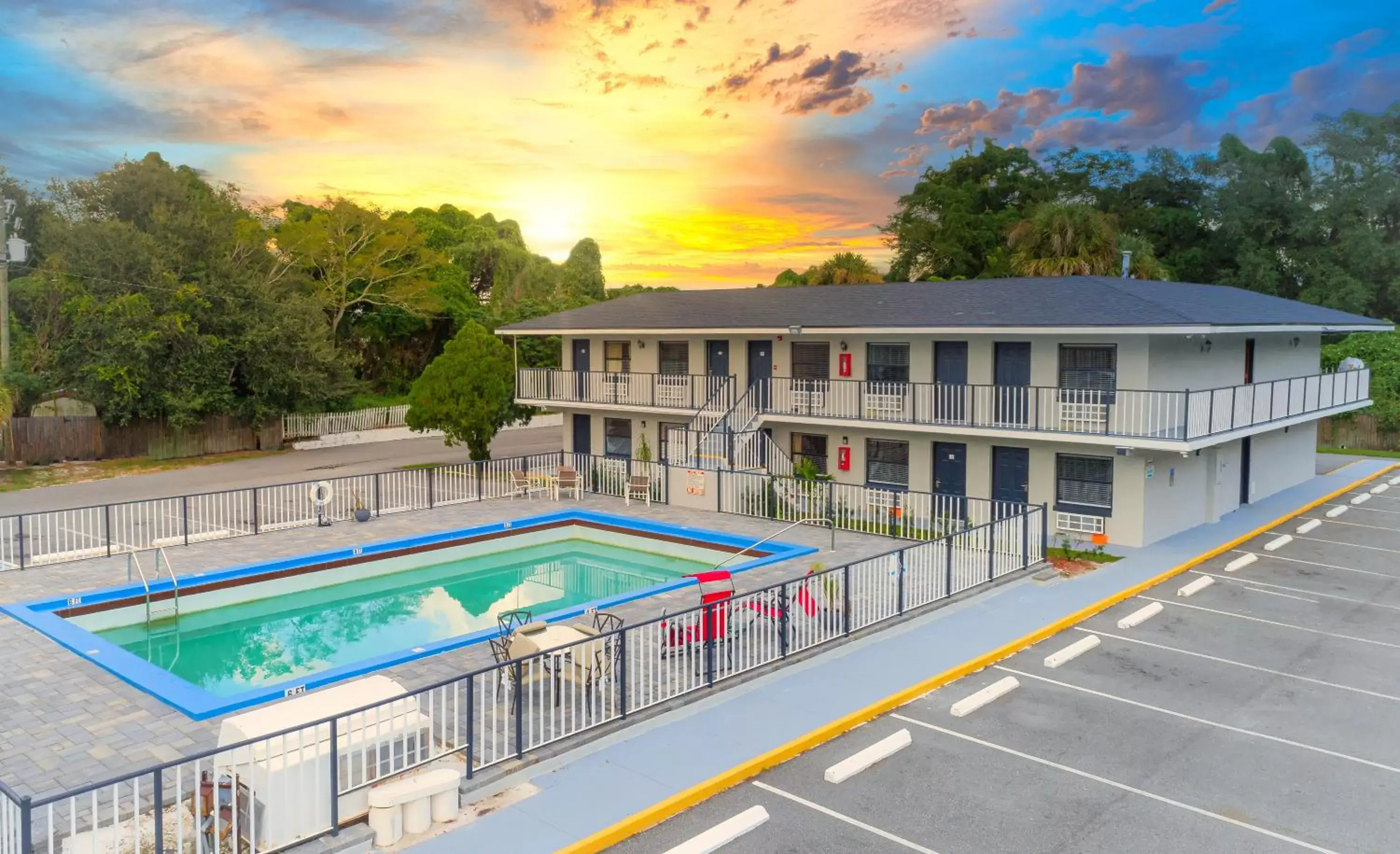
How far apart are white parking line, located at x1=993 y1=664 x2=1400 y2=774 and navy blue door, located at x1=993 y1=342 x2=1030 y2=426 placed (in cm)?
992

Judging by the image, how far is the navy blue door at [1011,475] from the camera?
22.9 metres

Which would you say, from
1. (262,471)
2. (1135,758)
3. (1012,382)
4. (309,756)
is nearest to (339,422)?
(262,471)

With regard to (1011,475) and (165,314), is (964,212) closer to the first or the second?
(1011,475)

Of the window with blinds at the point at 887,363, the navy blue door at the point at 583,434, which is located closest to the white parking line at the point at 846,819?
the window with blinds at the point at 887,363

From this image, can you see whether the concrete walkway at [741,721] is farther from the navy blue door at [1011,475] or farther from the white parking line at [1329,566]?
the navy blue door at [1011,475]

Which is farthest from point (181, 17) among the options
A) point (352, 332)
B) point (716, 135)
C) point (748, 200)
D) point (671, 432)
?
point (671, 432)

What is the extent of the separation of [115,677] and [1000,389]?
17973 mm

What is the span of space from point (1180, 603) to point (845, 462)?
10.5m

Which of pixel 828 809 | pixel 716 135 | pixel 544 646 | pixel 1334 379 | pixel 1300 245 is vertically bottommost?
pixel 828 809

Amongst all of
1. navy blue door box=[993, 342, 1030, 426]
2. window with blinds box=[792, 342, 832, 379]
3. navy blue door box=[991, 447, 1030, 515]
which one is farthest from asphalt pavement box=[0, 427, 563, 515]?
navy blue door box=[993, 342, 1030, 426]

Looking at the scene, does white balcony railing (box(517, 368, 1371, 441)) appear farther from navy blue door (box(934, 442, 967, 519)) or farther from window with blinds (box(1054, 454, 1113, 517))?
window with blinds (box(1054, 454, 1113, 517))

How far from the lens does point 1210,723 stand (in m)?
11.5

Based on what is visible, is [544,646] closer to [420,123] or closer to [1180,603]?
[1180,603]

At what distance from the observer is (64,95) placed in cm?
4700
